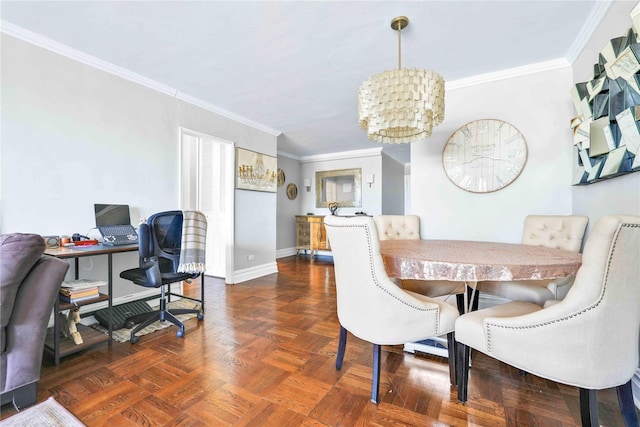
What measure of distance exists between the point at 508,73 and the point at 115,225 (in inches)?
155

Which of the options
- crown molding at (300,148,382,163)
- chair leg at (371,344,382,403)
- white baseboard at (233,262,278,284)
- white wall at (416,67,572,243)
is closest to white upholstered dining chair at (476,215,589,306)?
white wall at (416,67,572,243)

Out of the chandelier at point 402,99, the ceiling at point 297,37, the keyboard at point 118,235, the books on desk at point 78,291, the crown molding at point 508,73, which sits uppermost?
the ceiling at point 297,37

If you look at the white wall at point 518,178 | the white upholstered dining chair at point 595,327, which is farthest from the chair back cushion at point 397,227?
the white upholstered dining chair at point 595,327

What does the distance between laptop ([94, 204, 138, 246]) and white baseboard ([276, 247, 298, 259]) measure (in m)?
3.53

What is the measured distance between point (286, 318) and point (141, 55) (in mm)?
2663

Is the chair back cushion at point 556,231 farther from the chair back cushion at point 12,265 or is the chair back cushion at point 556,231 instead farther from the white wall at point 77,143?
the white wall at point 77,143

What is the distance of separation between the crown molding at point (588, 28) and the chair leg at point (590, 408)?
230cm

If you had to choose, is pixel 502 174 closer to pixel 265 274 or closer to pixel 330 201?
pixel 265 274

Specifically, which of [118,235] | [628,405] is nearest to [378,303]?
[628,405]

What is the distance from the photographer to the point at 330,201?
6215mm

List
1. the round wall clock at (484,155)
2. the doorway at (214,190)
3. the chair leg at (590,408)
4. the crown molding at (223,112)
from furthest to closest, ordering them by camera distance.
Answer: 1. the doorway at (214,190)
2. the crown molding at (223,112)
3. the round wall clock at (484,155)
4. the chair leg at (590,408)

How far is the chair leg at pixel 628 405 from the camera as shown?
1.05 metres

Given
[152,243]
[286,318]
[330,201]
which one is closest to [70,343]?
[152,243]

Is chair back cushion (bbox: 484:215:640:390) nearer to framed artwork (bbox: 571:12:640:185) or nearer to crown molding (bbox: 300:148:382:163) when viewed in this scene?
framed artwork (bbox: 571:12:640:185)
